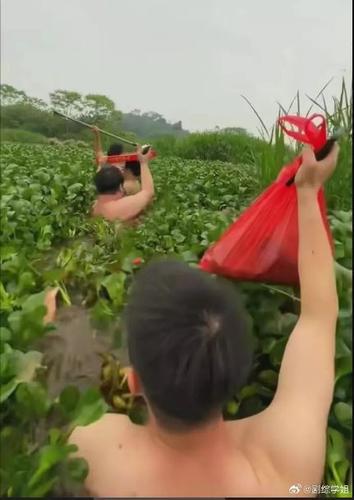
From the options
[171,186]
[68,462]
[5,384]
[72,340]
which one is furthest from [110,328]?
[171,186]

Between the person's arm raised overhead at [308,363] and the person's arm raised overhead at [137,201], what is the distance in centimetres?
62

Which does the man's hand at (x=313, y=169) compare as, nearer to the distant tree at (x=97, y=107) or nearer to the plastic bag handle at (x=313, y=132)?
the plastic bag handle at (x=313, y=132)

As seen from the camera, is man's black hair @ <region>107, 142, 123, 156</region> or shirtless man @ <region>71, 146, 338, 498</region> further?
man's black hair @ <region>107, 142, 123, 156</region>

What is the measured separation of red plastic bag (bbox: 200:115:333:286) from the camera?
0.82 m

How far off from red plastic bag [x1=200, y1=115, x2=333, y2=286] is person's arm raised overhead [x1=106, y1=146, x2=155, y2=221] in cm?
51

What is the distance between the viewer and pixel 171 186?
1.61 meters

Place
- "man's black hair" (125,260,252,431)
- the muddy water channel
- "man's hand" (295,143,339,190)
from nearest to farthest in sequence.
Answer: "man's black hair" (125,260,252,431)
"man's hand" (295,143,339,190)
the muddy water channel

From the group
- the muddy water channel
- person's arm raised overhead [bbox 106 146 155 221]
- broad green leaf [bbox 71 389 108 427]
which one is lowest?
the muddy water channel

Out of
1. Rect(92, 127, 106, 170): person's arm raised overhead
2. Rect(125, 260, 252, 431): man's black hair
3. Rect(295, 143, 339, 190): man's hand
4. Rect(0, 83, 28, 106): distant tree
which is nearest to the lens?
Rect(125, 260, 252, 431): man's black hair

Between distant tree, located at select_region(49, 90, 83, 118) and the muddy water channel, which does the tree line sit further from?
the muddy water channel

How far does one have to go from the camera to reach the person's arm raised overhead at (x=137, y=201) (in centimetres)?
135

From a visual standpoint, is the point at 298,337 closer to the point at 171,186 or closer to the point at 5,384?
the point at 5,384

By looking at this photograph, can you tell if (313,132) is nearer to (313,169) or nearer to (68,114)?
(313,169)

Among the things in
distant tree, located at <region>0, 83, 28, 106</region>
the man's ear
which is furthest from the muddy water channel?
distant tree, located at <region>0, 83, 28, 106</region>
